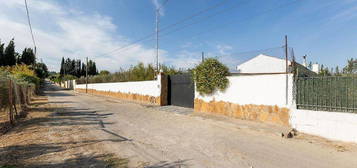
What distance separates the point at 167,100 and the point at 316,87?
388 inches

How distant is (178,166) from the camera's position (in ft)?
12.5

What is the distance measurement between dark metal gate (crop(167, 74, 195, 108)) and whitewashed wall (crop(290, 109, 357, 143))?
636cm

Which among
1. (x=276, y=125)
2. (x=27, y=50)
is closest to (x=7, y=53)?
(x=27, y=50)

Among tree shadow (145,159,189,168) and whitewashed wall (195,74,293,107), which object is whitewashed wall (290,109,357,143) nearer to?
whitewashed wall (195,74,293,107)

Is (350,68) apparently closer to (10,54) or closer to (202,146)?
(202,146)

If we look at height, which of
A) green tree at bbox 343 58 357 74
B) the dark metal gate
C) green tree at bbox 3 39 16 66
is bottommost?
the dark metal gate

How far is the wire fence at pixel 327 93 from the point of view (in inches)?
222

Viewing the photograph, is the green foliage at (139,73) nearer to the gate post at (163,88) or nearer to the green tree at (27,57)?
the gate post at (163,88)

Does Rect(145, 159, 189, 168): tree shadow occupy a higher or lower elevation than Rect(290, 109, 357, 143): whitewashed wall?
lower

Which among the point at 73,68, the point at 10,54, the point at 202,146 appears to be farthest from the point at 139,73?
the point at 73,68

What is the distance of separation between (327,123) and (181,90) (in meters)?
8.49

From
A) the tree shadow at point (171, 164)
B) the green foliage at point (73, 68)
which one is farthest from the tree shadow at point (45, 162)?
the green foliage at point (73, 68)

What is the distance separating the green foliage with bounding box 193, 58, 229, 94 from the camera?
31.8 feet

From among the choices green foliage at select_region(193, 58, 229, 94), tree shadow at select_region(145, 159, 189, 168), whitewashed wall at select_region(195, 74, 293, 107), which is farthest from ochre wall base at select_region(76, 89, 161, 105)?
tree shadow at select_region(145, 159, 189, 168)
